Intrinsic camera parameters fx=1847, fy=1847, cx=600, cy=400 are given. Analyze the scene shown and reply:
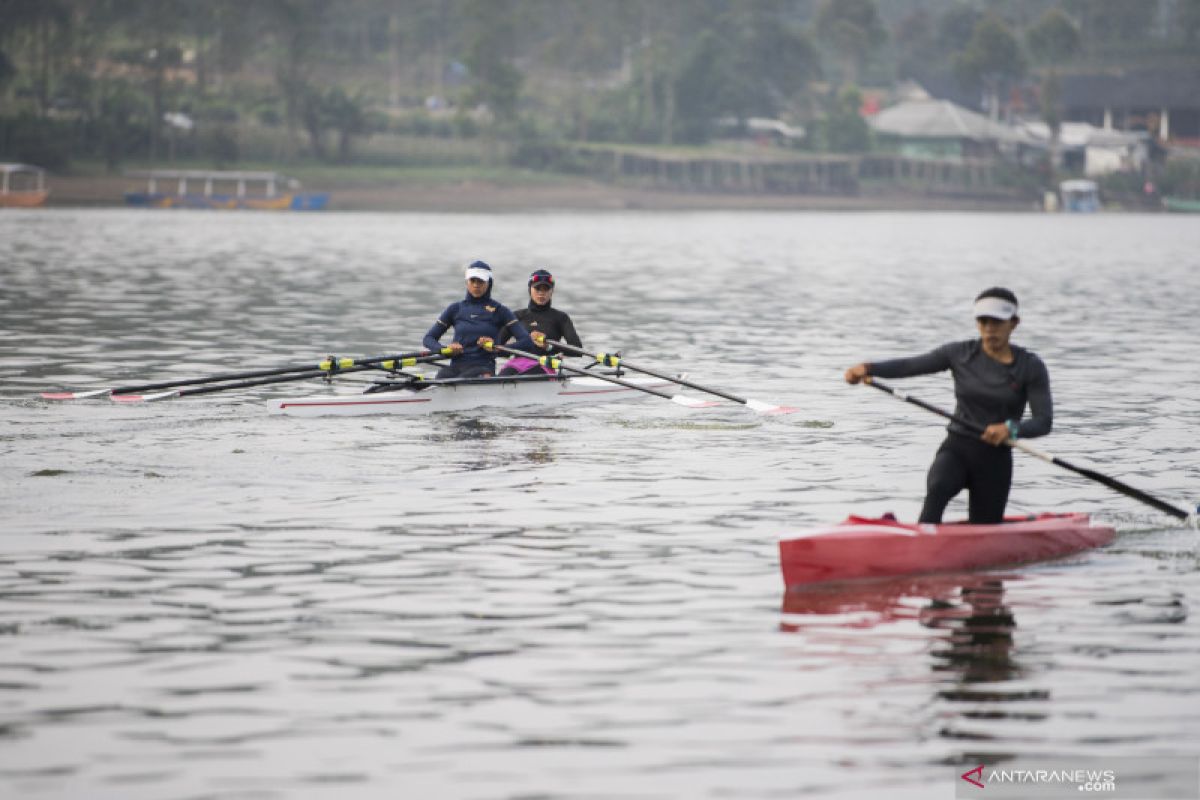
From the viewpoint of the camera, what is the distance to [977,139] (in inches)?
6654

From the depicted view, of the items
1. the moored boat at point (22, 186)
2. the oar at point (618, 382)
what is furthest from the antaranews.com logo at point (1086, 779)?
the moored boat at point (22, 186)

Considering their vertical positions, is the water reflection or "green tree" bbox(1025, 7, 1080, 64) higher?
"green tree" bbox(1025, 7, 1080, 64)

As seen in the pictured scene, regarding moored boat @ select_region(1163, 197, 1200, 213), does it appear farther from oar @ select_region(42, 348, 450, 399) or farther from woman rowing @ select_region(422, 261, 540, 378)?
oar @ select_region(42, 348, 450, 399)

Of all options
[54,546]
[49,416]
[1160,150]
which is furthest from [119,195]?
[54,546]

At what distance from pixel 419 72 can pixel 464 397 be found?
17095 centimetres

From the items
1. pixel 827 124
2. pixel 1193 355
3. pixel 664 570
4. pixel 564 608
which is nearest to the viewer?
pixel 564 608

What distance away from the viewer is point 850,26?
180 m

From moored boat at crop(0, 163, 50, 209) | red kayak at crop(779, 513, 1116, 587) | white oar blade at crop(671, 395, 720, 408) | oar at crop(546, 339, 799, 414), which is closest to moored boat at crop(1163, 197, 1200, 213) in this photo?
moored boat at crop(0, 163, 50, 209)

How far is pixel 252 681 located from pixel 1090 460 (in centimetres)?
1256

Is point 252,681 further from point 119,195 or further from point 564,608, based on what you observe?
point 119,195

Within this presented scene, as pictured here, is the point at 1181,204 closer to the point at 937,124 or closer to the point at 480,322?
the point at 937,124

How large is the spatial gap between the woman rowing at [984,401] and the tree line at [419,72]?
119 m

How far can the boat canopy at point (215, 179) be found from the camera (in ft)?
412

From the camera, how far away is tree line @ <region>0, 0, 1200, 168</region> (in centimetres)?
13575
